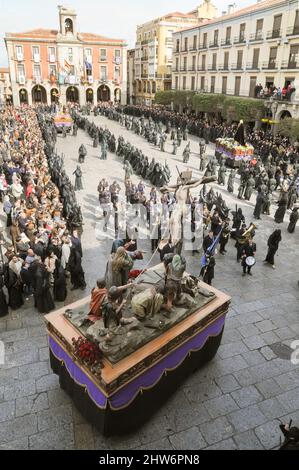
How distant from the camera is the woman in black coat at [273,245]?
10.2 metres

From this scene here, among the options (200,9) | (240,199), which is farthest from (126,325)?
(200,9)

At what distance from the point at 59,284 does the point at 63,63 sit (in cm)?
5270

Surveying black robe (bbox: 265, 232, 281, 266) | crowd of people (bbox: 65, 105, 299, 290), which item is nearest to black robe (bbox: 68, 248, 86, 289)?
crowd of people (bbox: 65, 105, 299, 290)

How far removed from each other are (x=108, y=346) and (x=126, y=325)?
1.55ft

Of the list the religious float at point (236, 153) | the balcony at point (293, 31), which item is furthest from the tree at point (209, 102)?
the religious float at point (236, 153)

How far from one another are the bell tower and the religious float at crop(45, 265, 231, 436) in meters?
55.4

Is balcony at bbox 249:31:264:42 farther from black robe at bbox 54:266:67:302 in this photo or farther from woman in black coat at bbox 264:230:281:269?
black robe at bbox 54:266:67:302

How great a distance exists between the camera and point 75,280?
875 centimetres

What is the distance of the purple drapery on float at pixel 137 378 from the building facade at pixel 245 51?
920 inches

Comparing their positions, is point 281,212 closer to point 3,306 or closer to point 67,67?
point 3,306

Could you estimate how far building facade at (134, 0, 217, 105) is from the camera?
Result: 4859cm

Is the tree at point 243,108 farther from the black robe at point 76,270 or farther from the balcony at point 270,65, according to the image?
the black robe at point 76,270

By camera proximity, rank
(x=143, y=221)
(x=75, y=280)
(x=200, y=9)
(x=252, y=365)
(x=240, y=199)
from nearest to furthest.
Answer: (x=252, y=365) → (x=75, y=280) → (x=143, y=221) → (x=240, y=199) → (x=200, y=9)
